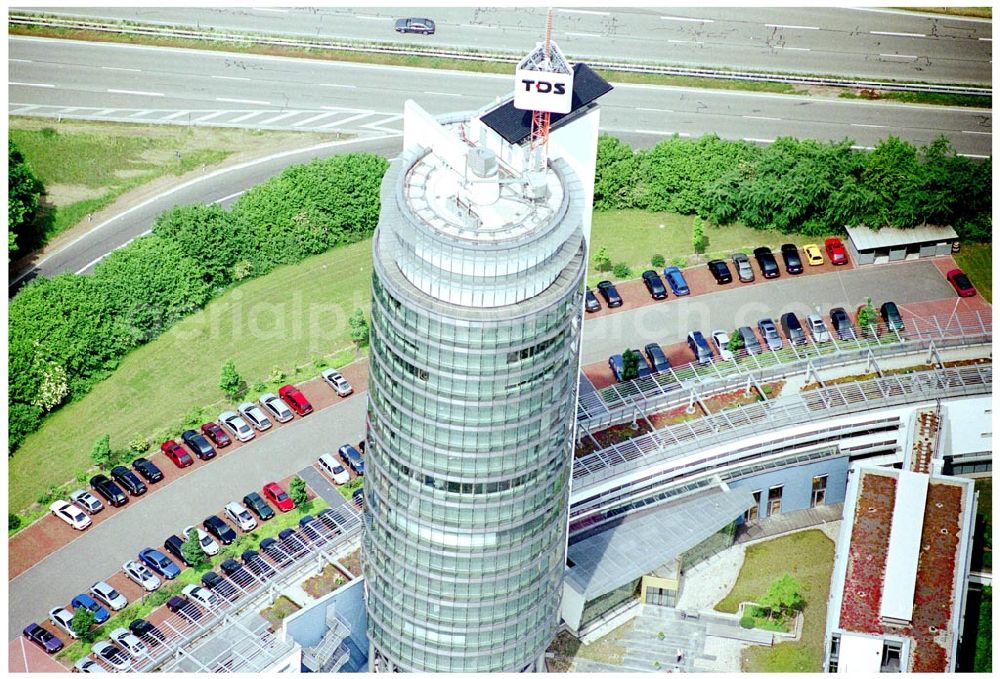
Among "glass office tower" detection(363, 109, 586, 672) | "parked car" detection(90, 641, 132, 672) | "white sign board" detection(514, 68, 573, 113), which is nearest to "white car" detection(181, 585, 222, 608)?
"parked car" detection(90, 641, 132, 672)

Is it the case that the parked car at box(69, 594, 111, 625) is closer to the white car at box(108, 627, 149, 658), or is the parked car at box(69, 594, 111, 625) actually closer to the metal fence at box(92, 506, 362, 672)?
the white car at box(108, 627, 149, 658)

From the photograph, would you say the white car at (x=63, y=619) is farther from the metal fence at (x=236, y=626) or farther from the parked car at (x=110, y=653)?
the metal fence at (x=236, y=626)

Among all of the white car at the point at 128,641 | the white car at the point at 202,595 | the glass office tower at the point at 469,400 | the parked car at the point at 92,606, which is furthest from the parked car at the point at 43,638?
the glass office tower at the point at 469,400

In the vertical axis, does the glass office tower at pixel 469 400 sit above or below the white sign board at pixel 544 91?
below

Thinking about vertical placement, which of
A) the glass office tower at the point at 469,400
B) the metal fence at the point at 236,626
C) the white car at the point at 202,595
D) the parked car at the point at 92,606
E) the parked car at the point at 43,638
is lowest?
the parked car at the point at 43,638

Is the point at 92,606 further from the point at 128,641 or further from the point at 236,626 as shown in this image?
the point at 236,626

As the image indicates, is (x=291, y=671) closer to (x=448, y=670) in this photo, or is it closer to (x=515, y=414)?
(x=448, y=670)

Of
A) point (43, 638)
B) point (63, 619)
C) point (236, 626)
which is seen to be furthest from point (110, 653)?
point (236, 626)
